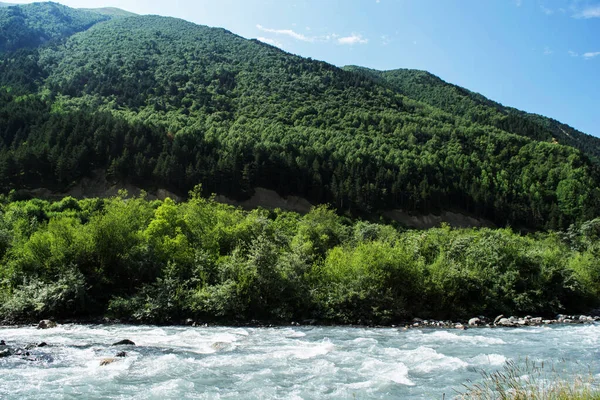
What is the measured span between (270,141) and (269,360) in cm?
10308

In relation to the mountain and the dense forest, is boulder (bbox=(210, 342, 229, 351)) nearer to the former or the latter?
the dense forest

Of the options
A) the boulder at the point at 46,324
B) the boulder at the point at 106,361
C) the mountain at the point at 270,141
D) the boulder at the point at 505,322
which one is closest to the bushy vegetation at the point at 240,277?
the boulder at the point at 46,324

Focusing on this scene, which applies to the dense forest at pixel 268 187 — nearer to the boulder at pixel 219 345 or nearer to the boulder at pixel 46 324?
the boulder at pixel 46 324

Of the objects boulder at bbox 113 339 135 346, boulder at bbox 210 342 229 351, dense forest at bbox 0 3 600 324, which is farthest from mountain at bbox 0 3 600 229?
boulder at bbox 210 342 229 351

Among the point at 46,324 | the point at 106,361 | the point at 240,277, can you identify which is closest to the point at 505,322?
the point at 240,277

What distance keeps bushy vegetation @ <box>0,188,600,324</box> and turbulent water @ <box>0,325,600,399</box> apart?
3257mm

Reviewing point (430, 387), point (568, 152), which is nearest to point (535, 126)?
point (568, 152)

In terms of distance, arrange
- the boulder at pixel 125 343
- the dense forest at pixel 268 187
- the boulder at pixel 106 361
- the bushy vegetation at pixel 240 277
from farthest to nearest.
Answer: the dense forest at pixel 268 187 < the bushy vegetation at pixel 240 277 < the boulder at pixel 125 343 < the boulder at pixel 106 361

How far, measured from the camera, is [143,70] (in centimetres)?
17238

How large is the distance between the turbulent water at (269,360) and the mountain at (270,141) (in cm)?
7413

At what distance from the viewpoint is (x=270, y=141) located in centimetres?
Result: 12162

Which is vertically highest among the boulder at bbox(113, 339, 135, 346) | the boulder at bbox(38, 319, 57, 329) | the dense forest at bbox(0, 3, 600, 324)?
the dense forest at bbox(0, 3, 600, 324)

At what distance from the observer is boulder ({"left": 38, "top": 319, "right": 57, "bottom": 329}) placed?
1105 inches

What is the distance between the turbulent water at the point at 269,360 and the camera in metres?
16.8
